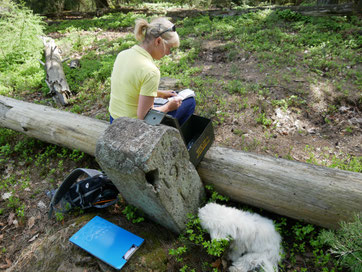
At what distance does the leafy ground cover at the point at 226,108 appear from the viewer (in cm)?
269

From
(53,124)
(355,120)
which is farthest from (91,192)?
(355,120)

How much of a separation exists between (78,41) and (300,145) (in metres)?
9.07

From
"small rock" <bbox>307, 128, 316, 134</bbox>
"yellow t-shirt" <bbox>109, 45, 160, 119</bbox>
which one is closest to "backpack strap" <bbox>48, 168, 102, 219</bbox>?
"yellow t-shirt" <bbox>109, 45, 160, 119</bbox>

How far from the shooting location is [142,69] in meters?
2.74

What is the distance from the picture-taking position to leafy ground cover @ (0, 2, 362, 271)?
2689mm

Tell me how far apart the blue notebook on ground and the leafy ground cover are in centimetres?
12

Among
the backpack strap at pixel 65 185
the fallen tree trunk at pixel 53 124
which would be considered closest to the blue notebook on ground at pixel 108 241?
the backpack strap at pixel 65 185

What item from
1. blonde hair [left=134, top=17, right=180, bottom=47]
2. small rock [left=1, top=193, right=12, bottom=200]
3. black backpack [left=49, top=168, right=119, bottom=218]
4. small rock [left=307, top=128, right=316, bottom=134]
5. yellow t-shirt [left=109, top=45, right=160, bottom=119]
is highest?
blonde hair [left=134, top=17, right=180, bottom=47]

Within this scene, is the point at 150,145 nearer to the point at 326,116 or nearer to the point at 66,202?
the point at 66,202

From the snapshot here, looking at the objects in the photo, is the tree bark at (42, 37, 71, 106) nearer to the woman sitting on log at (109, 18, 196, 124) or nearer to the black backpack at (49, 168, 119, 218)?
the black backpack at (49, 168, 119, 218)

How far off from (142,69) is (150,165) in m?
1.20

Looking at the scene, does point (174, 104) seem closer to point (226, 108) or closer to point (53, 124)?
point (226, 108)

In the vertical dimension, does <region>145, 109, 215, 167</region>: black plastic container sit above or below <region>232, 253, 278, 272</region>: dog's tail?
above

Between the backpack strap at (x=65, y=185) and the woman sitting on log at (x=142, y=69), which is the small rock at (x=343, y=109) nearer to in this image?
the woman sitting on log at (x=142, y=69)
